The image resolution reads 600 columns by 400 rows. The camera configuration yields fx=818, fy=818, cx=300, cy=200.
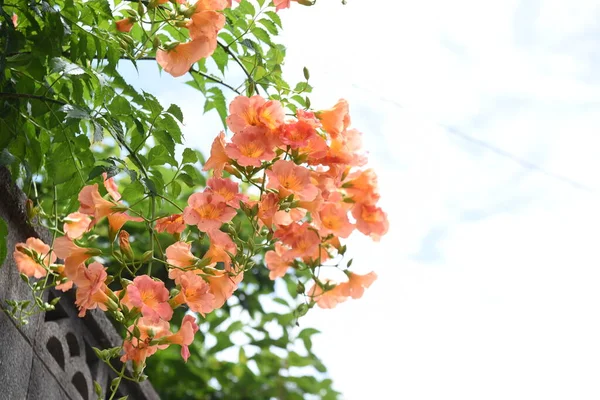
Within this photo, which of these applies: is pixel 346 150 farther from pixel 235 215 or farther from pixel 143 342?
pixel 143 342

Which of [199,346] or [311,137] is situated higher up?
[199,346]

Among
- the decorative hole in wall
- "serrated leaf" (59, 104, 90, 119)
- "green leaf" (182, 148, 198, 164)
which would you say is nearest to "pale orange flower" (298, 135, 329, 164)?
"green leaf" (182, 148, 198, 164)

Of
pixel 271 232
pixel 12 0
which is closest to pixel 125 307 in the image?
pixel 271 232

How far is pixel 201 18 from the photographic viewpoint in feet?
5.36

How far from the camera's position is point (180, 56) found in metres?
1.67

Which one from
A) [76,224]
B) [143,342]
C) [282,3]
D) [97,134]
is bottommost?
[143,342]

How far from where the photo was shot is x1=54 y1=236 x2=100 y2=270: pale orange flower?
1.64m

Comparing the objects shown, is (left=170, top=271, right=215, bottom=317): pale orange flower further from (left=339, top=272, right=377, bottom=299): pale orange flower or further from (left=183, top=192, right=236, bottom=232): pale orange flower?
(left=339, top=272, right=377, bottom=299): pale orange flower

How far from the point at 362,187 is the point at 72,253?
0.62 metres

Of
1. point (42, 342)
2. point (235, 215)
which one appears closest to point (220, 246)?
point (235, 215)

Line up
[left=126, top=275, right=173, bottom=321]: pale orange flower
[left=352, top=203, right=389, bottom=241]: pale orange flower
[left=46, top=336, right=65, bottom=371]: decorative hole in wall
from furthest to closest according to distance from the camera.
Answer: [left=46, top=336, right=65, bottom=371]: decorative hole in wall → [left=352, top=203, right=389, bottom=241]: pale orange flower → [left=126, top=275, right=173, bottom=321]: pale orange flower

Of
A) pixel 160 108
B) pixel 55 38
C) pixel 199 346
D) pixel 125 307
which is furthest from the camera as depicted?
pixel 199 346

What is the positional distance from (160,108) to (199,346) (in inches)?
111

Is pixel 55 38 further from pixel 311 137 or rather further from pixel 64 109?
pixel 311 137
